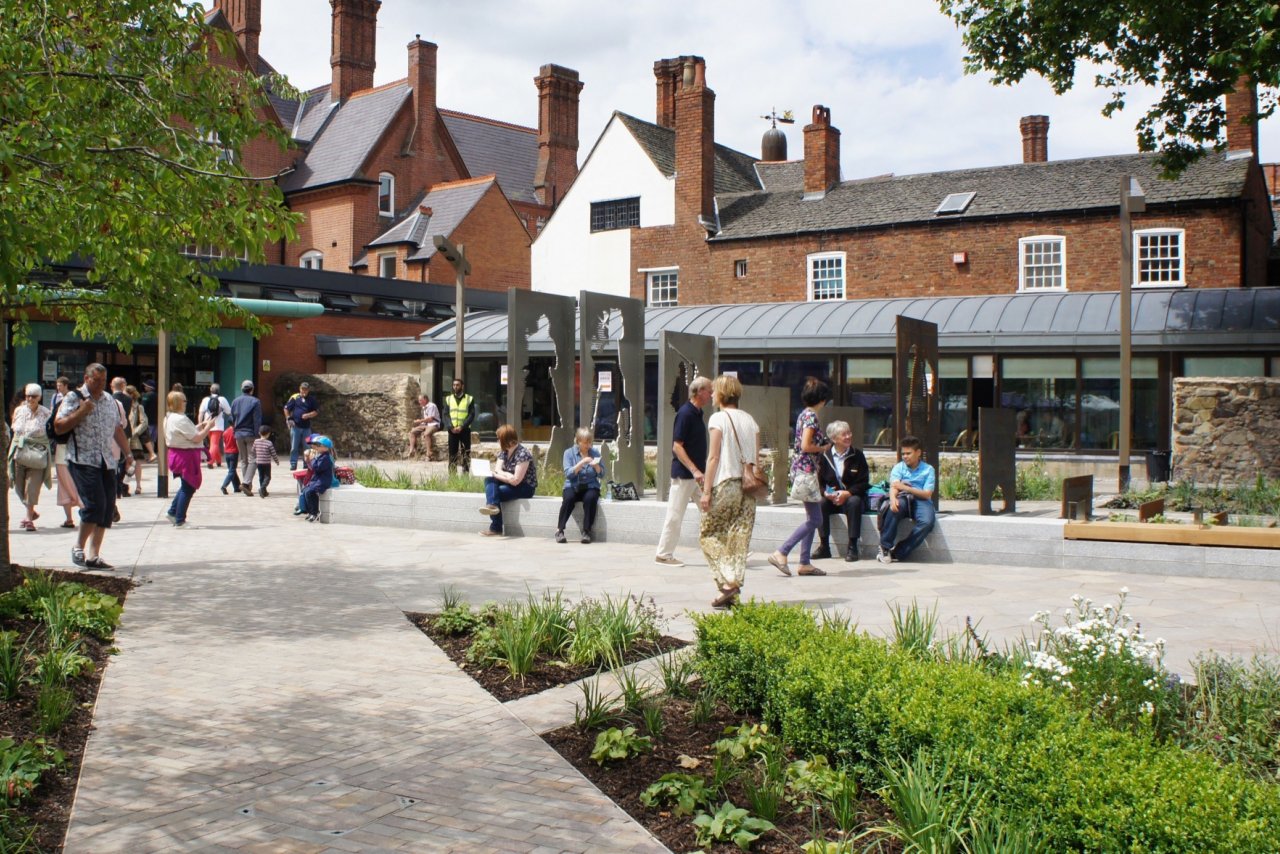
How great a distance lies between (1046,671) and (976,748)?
1052 mm

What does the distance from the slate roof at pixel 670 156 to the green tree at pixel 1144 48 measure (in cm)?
1965

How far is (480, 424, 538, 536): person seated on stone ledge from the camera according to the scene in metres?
13.8

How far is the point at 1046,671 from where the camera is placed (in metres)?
5.11

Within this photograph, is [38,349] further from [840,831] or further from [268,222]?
[840,831]

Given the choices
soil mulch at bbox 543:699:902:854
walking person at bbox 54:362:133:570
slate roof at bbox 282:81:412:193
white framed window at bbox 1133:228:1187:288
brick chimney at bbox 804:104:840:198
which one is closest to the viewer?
soil mulch at bbox 543:699:902:854

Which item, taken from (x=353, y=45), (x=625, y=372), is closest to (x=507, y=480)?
(x=625, y=372)

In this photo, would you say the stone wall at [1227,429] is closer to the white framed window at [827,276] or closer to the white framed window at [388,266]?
the white framed window at [827,276]

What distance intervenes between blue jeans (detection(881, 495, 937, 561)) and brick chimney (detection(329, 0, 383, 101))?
45814mm

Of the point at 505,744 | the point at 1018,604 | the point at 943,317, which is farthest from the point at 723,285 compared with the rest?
the point at 505,744

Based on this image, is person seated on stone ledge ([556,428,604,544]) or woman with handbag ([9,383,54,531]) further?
woman with handbag ([9,383,54,531])

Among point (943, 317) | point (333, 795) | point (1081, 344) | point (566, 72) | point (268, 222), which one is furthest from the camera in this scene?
point (566, 72)

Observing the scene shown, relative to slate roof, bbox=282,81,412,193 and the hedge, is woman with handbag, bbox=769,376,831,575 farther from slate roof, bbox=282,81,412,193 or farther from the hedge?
slate roof, bbox=282,81,412,193

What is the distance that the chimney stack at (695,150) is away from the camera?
36719 millimetres

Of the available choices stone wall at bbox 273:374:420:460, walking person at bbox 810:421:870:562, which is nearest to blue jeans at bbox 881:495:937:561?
walking person at bbox 810:421:870:562
